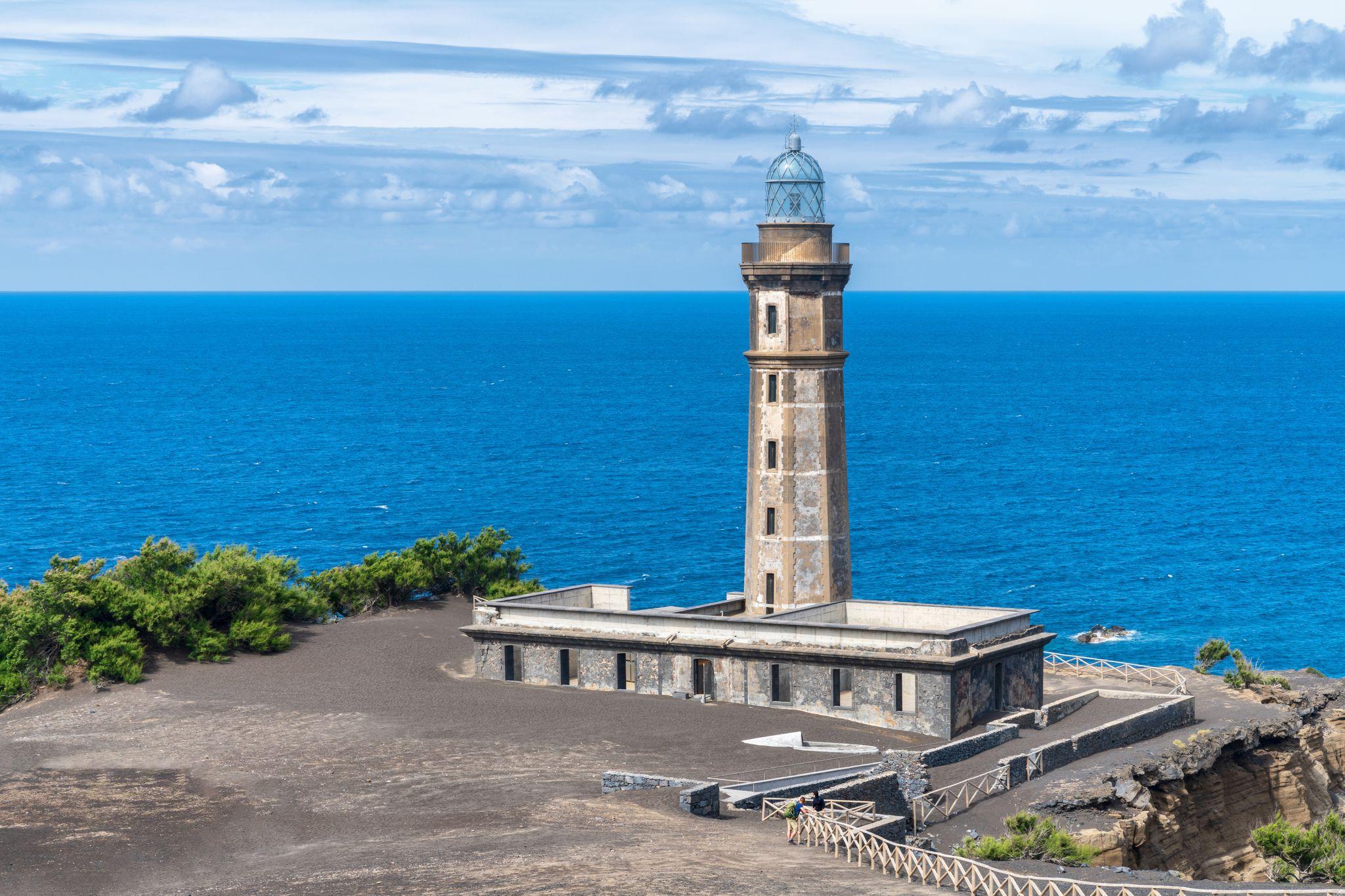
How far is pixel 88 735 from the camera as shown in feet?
145

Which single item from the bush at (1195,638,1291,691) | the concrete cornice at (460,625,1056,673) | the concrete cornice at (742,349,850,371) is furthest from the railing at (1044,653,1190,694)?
the concrete cornice at (742,349,850,371)

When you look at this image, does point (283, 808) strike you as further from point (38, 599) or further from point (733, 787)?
point (38, 599)

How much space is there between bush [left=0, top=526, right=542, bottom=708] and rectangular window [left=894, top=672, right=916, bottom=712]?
18.9 meters

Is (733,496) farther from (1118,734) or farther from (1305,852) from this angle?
(1305,852)

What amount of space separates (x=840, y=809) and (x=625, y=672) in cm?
1429

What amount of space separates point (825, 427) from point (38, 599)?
24.2 metres

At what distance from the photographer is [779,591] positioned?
170ft

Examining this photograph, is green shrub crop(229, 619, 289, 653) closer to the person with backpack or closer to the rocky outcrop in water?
the person with backpack

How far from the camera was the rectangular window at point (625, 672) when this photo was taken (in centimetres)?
4941

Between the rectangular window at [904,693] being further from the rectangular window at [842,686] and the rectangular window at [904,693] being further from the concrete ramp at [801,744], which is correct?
the concrete ramp at [801,744]

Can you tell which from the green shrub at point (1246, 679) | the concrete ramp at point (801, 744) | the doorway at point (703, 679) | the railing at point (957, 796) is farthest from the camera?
the green shrub at point (1246, 679)

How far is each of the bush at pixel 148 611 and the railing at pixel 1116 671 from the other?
1873 centimetres

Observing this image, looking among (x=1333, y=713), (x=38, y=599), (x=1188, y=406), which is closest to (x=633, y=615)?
(x=38, y=599)

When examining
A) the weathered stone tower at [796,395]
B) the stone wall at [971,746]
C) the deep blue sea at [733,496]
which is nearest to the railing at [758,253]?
the weathered stone tower at [796,395]
